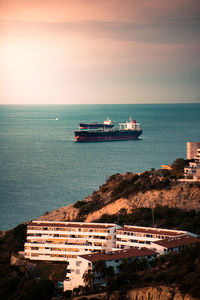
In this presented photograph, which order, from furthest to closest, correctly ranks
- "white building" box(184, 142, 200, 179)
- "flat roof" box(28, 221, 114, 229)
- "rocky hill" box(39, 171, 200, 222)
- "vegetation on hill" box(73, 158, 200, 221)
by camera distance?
"white building" box(184, 142, 200, 179), "vegetation on hill" box(73, 158, 200, 221), "rocky hill" box(39, 171, 200, 222), "flat roof" box(28, 221, 114, 229)

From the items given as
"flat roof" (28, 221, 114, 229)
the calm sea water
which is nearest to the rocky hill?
the calm sea water

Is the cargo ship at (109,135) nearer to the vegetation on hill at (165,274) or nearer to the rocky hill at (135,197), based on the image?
the rocky hill at (135,197)

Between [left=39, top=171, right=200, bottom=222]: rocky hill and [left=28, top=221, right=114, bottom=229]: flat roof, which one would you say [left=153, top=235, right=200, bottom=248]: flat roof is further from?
[left=39, top=171, right=200, bottom=222]: rocky hill

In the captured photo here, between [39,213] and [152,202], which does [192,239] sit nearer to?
[152,202]

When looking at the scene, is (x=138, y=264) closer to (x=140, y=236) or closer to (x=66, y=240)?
(x=140, y=236)

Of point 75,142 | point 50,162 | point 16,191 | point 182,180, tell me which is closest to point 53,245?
point 182,180

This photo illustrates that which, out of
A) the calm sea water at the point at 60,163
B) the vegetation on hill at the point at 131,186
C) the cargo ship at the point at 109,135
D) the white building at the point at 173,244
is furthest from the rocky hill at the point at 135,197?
the cargo ship at the point at 109,135

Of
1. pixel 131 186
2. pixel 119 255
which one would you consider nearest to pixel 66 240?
pixel 119 255
